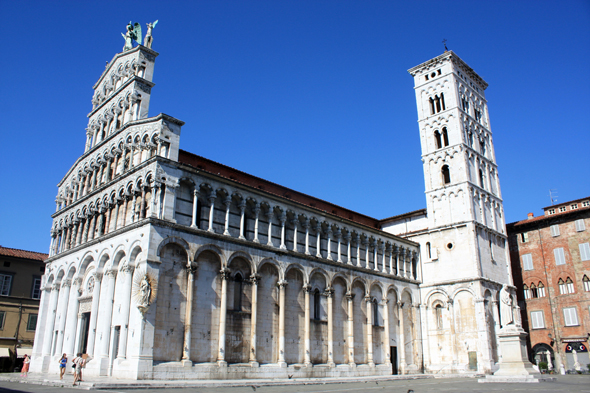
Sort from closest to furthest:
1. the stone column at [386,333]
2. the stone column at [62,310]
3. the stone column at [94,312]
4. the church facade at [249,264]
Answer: the church facade at [249,264]
the stone column at [94,312]
the stone column at [62,310]
the stone column at [386,333]

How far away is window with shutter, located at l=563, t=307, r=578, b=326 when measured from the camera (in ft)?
123

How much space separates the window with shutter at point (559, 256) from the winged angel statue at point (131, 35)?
37331mm

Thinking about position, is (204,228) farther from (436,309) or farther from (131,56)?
(436,309)

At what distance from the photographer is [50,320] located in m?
29.8

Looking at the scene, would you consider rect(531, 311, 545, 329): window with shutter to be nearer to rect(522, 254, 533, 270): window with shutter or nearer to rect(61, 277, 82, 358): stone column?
rect(522, 254, 533, 270): window with shutter

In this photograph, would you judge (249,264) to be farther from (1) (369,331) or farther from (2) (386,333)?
(2) (386,333)

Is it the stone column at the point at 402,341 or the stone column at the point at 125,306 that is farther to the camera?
the stone column at the point at 402,341

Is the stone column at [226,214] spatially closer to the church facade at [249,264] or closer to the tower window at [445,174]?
the church facade at [249,264]

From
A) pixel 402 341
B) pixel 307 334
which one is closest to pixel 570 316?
pixel 402 341

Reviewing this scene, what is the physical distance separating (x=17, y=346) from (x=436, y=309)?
33.9m

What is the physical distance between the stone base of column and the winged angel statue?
2830 cm

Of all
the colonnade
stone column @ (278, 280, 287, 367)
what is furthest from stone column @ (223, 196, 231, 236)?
stone column @ (278, 280, 287, 367)

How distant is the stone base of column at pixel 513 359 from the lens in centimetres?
2166

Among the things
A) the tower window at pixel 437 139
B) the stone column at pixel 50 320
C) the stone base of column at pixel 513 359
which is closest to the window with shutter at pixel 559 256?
the tower window at pixel 437 139
